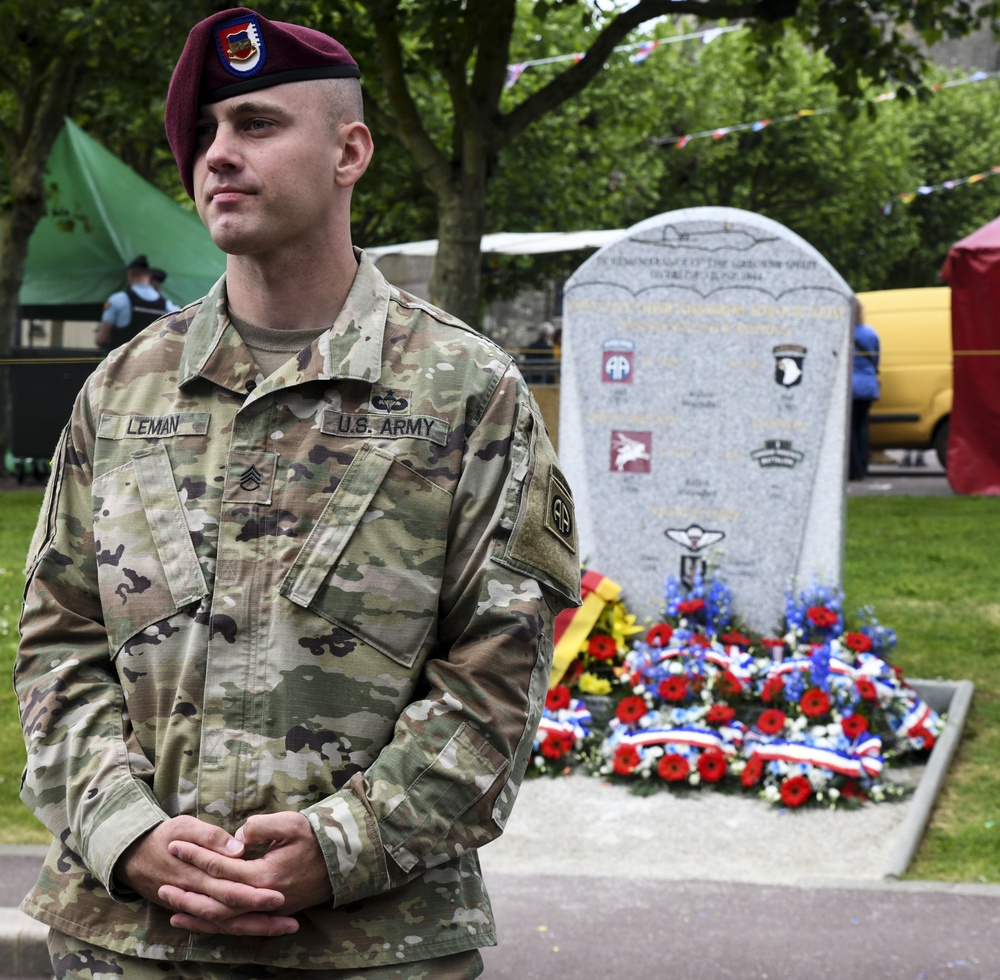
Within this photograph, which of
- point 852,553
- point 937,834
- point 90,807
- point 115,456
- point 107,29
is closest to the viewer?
point 90,807

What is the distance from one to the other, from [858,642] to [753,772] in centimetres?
96

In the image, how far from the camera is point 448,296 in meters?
12.0

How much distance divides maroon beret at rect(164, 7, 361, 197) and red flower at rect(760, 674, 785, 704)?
15.8 feet

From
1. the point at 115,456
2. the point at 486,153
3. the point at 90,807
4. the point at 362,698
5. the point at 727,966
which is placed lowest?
the point at 727,966

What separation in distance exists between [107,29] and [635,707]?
9.39 metres

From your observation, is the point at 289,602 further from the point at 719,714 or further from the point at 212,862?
the point at 719,714

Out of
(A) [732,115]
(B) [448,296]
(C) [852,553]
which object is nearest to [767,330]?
(C) [852,553]

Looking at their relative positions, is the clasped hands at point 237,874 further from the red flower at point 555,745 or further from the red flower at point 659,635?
the red flower at point 659,635

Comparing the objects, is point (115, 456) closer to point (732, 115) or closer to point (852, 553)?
point (852, 553)

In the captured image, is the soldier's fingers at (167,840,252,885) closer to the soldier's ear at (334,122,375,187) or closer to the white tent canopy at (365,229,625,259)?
the soldier's ear at (334,122,375,187)

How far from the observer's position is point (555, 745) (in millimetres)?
6473

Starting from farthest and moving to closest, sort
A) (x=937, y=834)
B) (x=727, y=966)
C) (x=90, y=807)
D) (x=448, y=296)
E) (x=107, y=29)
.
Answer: (x=107, y=29)
(x=448, y=296)
(x=937, y=834)
(x=727, y=966)
(x=90, y=807)

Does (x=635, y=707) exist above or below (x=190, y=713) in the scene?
below

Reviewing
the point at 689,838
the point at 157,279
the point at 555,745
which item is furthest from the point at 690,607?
the point at 157,279
